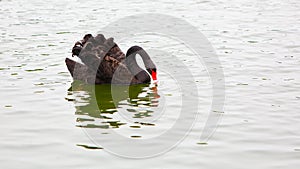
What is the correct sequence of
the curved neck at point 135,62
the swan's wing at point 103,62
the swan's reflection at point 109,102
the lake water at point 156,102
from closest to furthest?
the lake water at point 156,102
the swan's reflection at point 109,102
the swan's wing at point 103,62
the curved neck at point 135,62

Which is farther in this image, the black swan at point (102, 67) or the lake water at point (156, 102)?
the black swan at point (102, 67)

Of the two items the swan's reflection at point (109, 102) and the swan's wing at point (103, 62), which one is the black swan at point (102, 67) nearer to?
the swan's wing at point (103, 62)

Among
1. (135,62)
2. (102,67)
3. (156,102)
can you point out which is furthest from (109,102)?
(135,62)

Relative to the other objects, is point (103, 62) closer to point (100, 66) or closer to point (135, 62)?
point (100, 66)

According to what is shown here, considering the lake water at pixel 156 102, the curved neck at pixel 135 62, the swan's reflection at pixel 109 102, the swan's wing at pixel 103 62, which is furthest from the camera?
the curved neck at pixel 135 62

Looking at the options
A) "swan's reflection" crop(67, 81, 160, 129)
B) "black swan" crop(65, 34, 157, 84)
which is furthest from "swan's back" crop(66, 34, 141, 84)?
"swan's reflection" crop(67, 81, 160, 129)

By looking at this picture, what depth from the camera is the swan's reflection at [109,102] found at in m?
8.58

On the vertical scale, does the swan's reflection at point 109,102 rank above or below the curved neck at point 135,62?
below

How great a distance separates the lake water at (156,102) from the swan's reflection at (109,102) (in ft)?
0.06

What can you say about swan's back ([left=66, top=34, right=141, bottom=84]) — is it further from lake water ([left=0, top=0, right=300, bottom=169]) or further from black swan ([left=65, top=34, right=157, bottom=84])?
lake water ([left=0, top=0, right=300, bottom=169])

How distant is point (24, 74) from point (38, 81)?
682mm

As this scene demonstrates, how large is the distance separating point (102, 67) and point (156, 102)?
190 centimetres

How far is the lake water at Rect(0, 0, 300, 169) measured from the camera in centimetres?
692

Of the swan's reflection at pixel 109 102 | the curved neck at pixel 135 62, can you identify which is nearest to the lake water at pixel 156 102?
the swan's reflection at pixel 109 102
